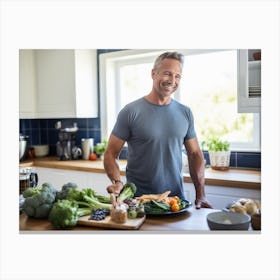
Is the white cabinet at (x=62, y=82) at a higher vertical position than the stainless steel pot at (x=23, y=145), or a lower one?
higher

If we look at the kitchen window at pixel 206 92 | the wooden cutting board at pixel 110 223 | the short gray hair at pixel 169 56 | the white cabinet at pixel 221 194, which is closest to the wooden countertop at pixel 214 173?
the white cabinet at pixel 221 194

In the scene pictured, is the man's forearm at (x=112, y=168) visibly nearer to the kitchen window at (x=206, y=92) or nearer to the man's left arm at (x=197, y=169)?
the kitchen window at (x=206, y=92)

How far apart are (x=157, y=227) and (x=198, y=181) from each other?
0.94ft

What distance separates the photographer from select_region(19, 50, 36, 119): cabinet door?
1.29 metres

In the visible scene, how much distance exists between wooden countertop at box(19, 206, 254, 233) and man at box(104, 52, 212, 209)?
0.08 meters

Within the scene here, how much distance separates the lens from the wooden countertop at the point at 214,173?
1.27 m

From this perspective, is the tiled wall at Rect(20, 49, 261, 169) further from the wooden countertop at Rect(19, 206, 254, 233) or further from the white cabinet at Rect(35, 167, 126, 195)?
the wooden countertop at Rect(19, 206, 254, 233)

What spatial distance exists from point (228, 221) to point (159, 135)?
0.40 m

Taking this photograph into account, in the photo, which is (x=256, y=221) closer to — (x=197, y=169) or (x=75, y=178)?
(x=197, y=169)

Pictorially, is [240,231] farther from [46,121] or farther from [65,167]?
[46,121]
